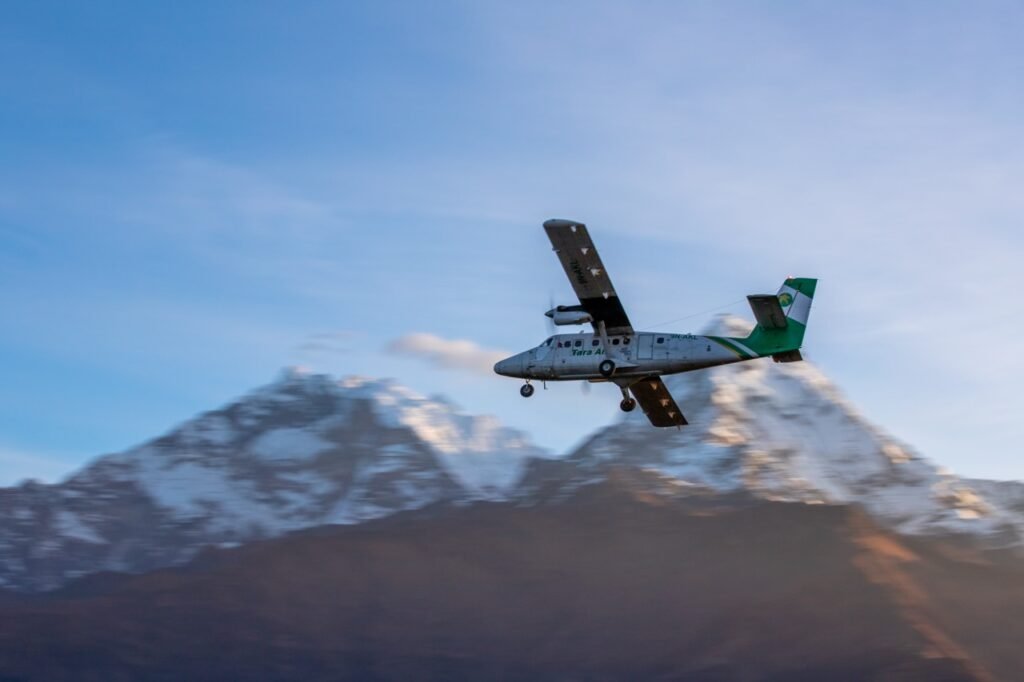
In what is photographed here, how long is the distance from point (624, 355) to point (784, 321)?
6551 mm

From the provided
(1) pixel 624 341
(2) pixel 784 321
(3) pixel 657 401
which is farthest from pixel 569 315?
(2) pixel 784 321

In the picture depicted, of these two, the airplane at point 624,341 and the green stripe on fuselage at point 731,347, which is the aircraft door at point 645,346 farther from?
the green stripe on fuselage at point 731,347

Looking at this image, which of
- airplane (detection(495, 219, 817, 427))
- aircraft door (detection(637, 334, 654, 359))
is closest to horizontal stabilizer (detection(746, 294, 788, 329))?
airplane (detection(495, 219, 817, 427))

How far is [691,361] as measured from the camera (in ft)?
172

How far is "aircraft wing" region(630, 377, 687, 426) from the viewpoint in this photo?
55250mm

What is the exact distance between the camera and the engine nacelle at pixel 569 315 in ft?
175

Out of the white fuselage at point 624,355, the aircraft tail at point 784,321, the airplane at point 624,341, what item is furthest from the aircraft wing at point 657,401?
the aircraft tail at point 784,321

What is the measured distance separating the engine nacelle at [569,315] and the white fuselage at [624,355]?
1104 millimetres

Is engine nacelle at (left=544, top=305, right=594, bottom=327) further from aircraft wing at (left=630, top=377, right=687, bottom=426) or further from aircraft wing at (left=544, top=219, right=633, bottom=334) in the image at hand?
aircraft wing at (left=630, top=377, right=687, bottom=426)

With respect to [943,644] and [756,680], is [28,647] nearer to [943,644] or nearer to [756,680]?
[756,680]

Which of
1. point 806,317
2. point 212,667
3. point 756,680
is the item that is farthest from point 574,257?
point 212,667

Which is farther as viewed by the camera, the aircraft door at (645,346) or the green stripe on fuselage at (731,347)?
the aircraft door at (645,346)

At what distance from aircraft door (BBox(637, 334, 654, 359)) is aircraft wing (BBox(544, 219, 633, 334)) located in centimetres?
58

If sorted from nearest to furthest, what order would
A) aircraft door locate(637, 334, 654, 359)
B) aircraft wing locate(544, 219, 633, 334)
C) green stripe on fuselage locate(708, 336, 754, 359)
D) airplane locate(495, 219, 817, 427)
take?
1. aircraft wing locate(544, 219, 633, 334)
2. airplane locate(495, 219, 817, 427)
3. green stripe on fuselage locate(708, 336, 754, 359)
4. aircraft door locate(637, 334, 654, 359)
